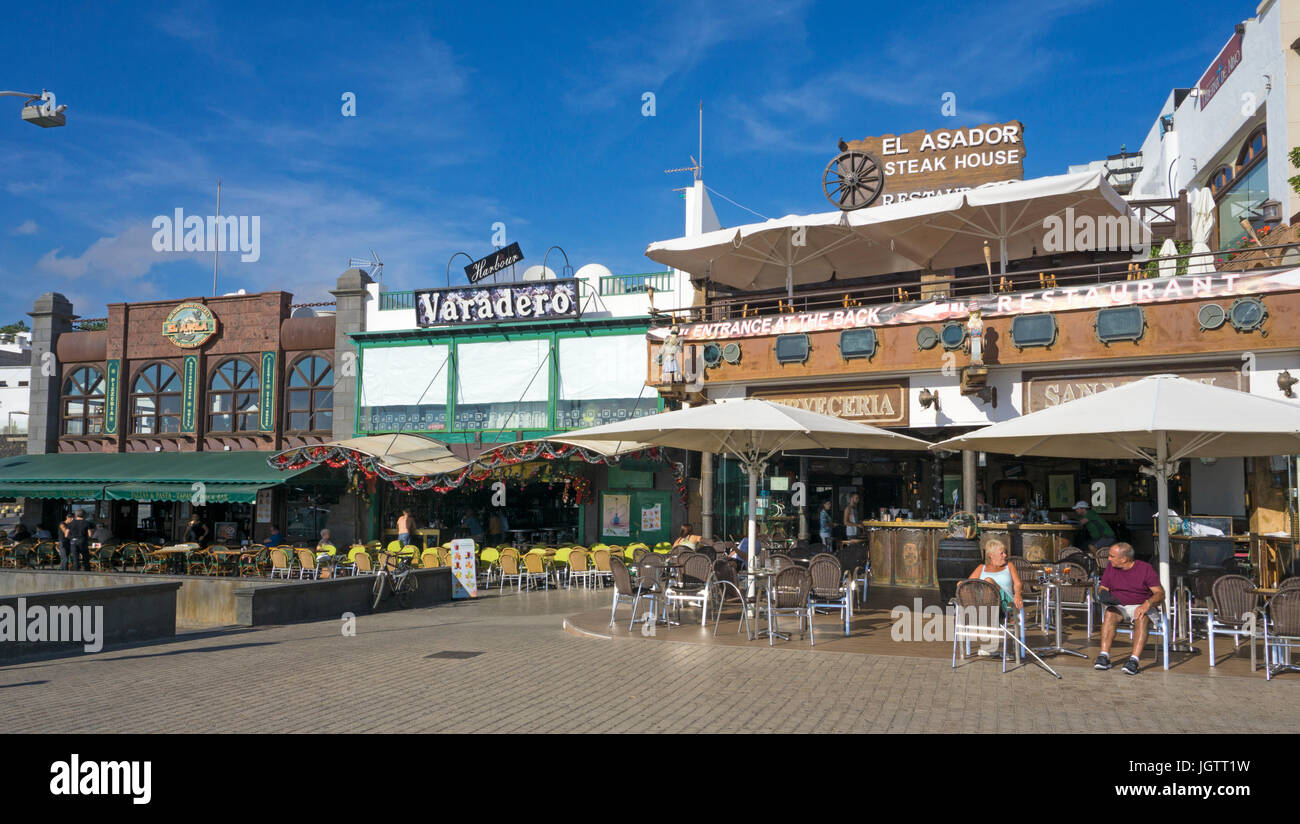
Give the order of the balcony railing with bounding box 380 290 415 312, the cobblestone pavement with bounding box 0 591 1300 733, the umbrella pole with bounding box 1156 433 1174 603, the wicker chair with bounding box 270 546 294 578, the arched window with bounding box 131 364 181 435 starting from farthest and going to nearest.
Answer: the arched window with bounding box 131 364 181 435 < the balcony railing with bounding box 380 290 415 312 < the wicker chair with bounding box 270 546 294 578 < the umbrella pole with bounding box 1156 433 1174 603 < the cobblestone pavement with bounding box 0 591 1300 733

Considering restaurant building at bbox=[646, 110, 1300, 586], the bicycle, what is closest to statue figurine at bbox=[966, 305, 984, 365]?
restaurant building at bbox=[646, 110, 1300, 586]

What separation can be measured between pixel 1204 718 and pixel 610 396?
17012mm

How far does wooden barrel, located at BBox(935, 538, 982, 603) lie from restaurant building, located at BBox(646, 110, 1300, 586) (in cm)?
168

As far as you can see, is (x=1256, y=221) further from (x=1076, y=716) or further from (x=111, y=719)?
(x=111, y=719)

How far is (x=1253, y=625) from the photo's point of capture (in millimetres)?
8750

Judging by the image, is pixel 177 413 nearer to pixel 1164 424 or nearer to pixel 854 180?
pixel 854 180

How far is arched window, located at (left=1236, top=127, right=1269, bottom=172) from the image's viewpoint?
20458mm

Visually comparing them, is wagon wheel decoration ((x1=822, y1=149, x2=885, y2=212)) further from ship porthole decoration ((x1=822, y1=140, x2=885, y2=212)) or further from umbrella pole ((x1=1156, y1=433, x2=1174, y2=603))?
umbrella pole ((x1=1156, y1=433, x2=1174, y2=603))

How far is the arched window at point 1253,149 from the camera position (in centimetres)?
2046

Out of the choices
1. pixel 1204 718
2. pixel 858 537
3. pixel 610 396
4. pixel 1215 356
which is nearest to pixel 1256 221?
pixel 1215 356

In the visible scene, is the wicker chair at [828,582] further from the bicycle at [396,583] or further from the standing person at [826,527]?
the standing person at [826,527]

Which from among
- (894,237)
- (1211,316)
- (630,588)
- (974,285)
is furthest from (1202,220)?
(630,588)

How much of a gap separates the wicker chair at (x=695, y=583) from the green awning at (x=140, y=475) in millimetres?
12825

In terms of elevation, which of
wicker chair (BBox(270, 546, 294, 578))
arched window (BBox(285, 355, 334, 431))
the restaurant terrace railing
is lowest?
A: wicker chair (BBox(270, 546, 294, 578))
